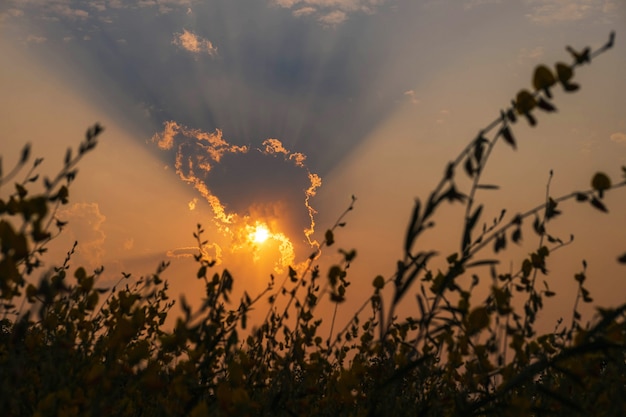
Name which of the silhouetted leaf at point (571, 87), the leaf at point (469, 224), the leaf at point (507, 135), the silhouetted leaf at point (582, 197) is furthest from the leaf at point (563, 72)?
the silhouetted leaf at point (582, 197)

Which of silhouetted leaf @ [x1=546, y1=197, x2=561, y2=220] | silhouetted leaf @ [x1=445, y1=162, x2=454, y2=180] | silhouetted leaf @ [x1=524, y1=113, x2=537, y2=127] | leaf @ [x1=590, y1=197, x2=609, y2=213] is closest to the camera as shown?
silhouetted leaf @ [x1=445, y1=162, x2=454, y2=180]

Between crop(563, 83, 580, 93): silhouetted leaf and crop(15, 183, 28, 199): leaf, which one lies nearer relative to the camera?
crop(563, 83, 580, 93): silhouetted leaf

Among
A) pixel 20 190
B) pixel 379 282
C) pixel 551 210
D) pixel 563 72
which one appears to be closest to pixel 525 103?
pixel 563 72

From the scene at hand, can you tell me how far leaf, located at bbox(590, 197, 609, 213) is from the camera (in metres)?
2.47

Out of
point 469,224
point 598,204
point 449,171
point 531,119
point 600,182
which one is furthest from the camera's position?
point 600,182

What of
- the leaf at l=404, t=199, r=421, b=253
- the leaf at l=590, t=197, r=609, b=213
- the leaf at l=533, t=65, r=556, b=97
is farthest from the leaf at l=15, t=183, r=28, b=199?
the leaf at l=590, t=197, r=609, b=213

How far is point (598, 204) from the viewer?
8.29 ft

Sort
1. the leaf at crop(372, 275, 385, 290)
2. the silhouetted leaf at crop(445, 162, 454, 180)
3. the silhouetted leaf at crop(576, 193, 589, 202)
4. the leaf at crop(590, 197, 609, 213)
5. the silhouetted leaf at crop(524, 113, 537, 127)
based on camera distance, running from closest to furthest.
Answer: the silhouetted leaf at crop(445, 162, 454, 180), the silhouetted leaf at crop(524, 113, 537, 127), the leaf at crop(590, 197, 609, 213), the silhouetted leaf at crop(576, 193, 589, 202), the leaf at crop(372, 275, 385, 290)

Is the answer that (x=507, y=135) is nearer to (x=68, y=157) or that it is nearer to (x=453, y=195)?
(x=453, y=195)

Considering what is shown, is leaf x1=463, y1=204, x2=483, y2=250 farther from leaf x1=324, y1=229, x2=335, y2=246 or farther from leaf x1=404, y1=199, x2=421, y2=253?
leaf x1=324, y1=229, x2=335, y2=246

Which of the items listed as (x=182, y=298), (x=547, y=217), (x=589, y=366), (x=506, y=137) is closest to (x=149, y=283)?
(x=182, y=298)

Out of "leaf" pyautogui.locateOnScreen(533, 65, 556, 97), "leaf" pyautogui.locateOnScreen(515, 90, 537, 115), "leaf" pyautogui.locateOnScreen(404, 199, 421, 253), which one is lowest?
"leaf" pyautogui.locateOnScreen(404, 199, 421, 253)

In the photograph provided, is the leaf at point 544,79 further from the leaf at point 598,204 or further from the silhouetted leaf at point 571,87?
the leaf at point 598,204

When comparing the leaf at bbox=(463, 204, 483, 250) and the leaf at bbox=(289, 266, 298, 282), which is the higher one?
the leaf at bbox=(289, 266, 298, 282)
